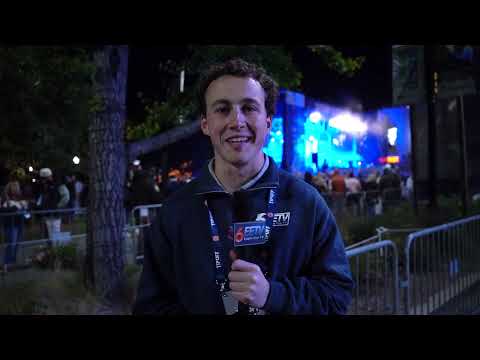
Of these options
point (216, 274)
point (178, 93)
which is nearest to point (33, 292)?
point (178, 93)

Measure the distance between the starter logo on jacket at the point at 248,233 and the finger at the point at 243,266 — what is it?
10 centimetres

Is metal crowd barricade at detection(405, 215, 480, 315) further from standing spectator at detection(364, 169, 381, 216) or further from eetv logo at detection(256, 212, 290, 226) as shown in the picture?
standing spectator at detection(364, 169, 381, 216)

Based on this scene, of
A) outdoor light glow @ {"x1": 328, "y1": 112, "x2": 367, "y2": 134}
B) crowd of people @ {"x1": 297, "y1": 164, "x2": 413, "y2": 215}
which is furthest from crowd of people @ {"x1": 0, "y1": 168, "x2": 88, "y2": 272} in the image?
outdoor light glow @ {"x1": 328, "y1": 112, "x2": 367, "y2": 134}

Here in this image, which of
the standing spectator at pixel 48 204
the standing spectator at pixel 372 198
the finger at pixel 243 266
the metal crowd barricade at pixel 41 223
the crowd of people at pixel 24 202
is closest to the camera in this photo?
the finger at pixel 243 266

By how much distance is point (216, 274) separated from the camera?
1.85 meters

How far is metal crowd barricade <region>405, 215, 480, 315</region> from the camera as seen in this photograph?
5402 mm

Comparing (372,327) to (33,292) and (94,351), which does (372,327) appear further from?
(33,292)

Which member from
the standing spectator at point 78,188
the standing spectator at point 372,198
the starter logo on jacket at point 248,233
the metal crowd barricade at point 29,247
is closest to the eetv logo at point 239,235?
the starter logo on jacket at point 248,233

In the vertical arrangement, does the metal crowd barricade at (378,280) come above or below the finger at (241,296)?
below

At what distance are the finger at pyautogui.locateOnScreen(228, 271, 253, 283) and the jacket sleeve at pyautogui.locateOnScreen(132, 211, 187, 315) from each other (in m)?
0.43

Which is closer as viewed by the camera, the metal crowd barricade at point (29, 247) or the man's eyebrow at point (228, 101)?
the man's eyebrow at point (228, 101)

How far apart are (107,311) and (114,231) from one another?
933mm

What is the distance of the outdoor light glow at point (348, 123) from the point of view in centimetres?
3684

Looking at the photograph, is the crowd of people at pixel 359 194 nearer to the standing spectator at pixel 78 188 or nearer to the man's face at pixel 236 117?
the standing spectator at pixel 78 188
